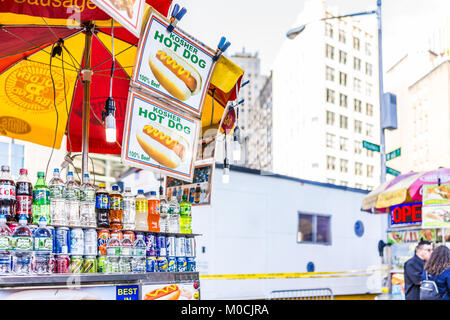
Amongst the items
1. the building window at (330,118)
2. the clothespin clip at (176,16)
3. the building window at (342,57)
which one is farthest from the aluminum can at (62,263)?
the building window at (342,57)

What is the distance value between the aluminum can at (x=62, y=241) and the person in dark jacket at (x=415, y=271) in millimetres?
6419

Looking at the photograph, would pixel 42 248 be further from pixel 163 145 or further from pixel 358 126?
pixel 358 126

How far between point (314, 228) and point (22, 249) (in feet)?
37.8

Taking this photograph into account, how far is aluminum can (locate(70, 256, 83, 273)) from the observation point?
4434mm

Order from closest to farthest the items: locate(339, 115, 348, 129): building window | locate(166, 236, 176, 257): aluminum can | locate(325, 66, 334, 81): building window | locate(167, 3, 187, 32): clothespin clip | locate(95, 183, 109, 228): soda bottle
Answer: locate(95, 183, 109, 228): soda bottle → locate(167, 3, 187, 32): clothespin clip → locate(166, 236, 176, 257): aluminum can → locate(325, 66, 334, 81): building window → locate(339, 115, 348, 129): building window

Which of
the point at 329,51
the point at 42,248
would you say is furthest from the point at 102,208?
the point at 329,51

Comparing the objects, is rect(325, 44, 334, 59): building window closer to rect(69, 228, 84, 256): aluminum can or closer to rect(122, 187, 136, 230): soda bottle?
rect(122, 187, 136, 230): soda bottle

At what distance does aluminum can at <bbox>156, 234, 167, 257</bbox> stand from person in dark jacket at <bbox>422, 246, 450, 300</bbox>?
162 inches

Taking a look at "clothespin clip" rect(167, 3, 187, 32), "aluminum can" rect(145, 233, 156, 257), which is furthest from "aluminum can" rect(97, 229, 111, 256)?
"clothespin clip" rect(167, 3, 187, 32)

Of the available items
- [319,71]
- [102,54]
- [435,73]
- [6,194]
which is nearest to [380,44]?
[102,54]

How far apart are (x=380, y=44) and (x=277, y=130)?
74.3 meters

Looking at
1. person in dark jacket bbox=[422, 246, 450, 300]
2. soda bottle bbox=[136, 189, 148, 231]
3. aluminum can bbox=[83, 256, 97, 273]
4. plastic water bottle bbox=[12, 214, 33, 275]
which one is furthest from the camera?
person in dark jacket bbox=[422, 246, 450, 300]

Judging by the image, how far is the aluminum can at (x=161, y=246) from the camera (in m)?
5.36

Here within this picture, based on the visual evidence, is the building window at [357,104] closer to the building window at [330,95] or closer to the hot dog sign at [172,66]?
the building window at [330,95]
